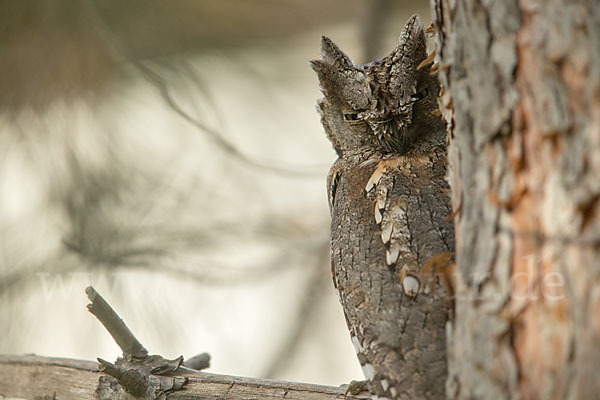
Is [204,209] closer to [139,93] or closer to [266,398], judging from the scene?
[139,93]

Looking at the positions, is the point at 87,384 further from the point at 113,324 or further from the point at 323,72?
the point at 323,72

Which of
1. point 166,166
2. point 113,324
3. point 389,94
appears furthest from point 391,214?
point 166,166

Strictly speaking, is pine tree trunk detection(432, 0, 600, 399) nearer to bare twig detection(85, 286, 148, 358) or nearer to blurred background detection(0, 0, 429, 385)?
bare twig detection(85, 286, 148, 358)

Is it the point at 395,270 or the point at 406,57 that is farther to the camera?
the point at 406,57

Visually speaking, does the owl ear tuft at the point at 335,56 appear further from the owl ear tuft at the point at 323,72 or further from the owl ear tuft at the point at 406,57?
the owl ear tuft at the point at 406,57

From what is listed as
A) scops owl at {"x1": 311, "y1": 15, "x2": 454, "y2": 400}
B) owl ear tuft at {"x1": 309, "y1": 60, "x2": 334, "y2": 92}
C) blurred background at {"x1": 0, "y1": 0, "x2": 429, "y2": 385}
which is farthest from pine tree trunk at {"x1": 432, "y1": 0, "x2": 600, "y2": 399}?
blurred background at {"x1": 0, "y1": 0, "x2": 429, "y2": 385}

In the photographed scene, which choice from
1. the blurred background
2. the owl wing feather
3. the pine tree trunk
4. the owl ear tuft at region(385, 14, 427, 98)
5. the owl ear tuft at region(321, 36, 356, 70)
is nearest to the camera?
the pine tree trunk

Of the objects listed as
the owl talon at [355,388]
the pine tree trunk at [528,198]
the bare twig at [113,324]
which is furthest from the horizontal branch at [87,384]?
the pine tree trunk at [528,198]
